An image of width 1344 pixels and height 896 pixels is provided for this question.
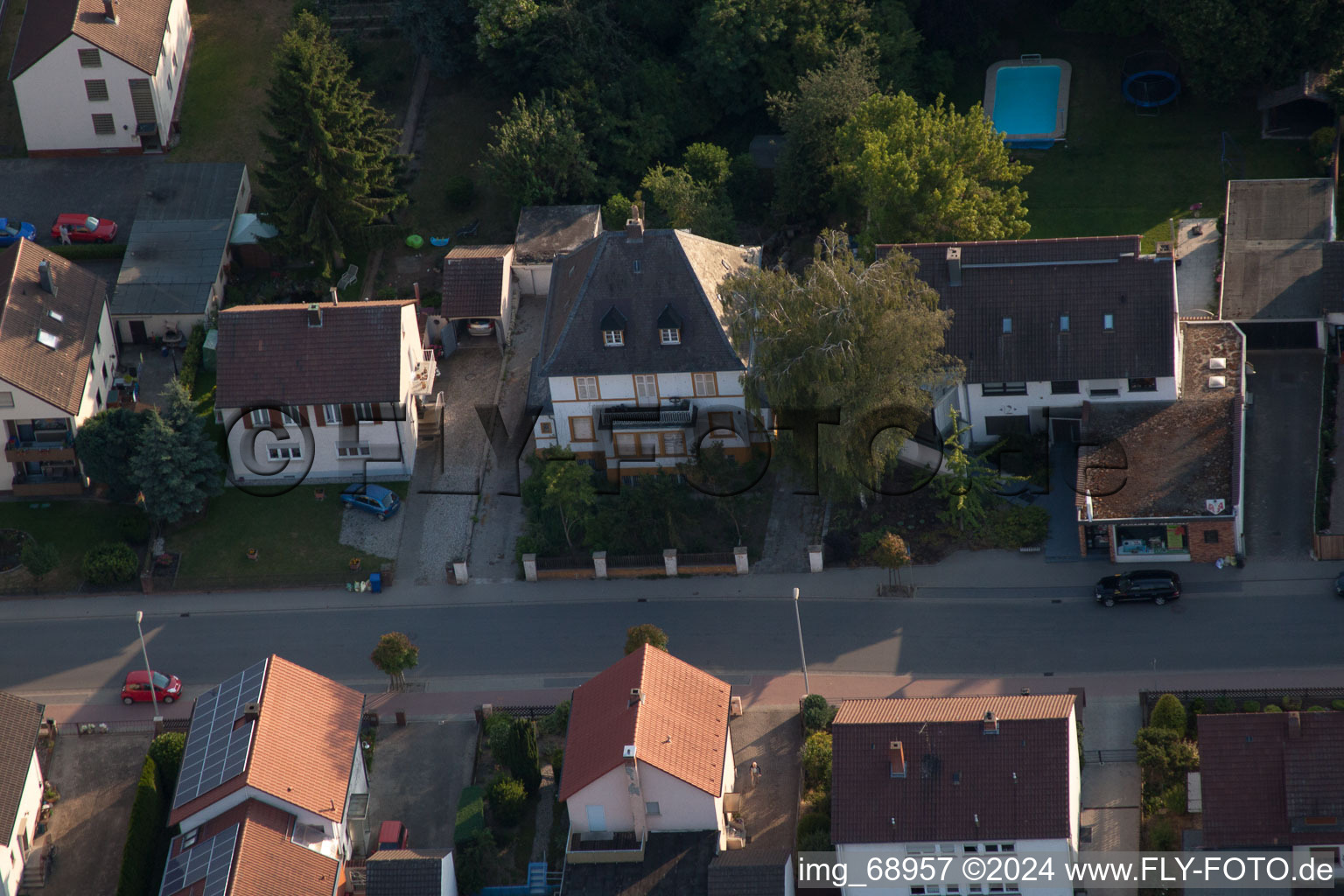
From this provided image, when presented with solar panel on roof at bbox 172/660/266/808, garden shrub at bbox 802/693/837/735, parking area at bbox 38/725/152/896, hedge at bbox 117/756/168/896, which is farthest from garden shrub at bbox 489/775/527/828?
parking area at bbox 38/725/152/896

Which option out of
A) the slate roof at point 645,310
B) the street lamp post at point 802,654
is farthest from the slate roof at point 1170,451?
the slate roof at point 645,310

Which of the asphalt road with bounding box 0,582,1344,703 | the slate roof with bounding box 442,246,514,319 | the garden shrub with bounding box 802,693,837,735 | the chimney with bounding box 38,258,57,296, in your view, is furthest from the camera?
the slate roof with bounding box 442,246,514,319

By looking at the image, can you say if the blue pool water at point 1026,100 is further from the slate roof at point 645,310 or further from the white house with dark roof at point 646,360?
the slate roof at point 645,310

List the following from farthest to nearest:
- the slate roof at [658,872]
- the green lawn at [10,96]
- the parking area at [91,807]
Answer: the green lawn at [10,96] < the parking area at [91,807] < the slate roof at [658,872]

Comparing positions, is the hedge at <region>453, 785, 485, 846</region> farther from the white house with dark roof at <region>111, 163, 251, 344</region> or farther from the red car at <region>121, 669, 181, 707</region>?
the white house with dark roof at <region>111, 163, 251, 344</region>

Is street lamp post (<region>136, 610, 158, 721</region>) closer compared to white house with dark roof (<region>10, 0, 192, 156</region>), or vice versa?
street lamp post (<region>136, 610, 158, 721</region>)
